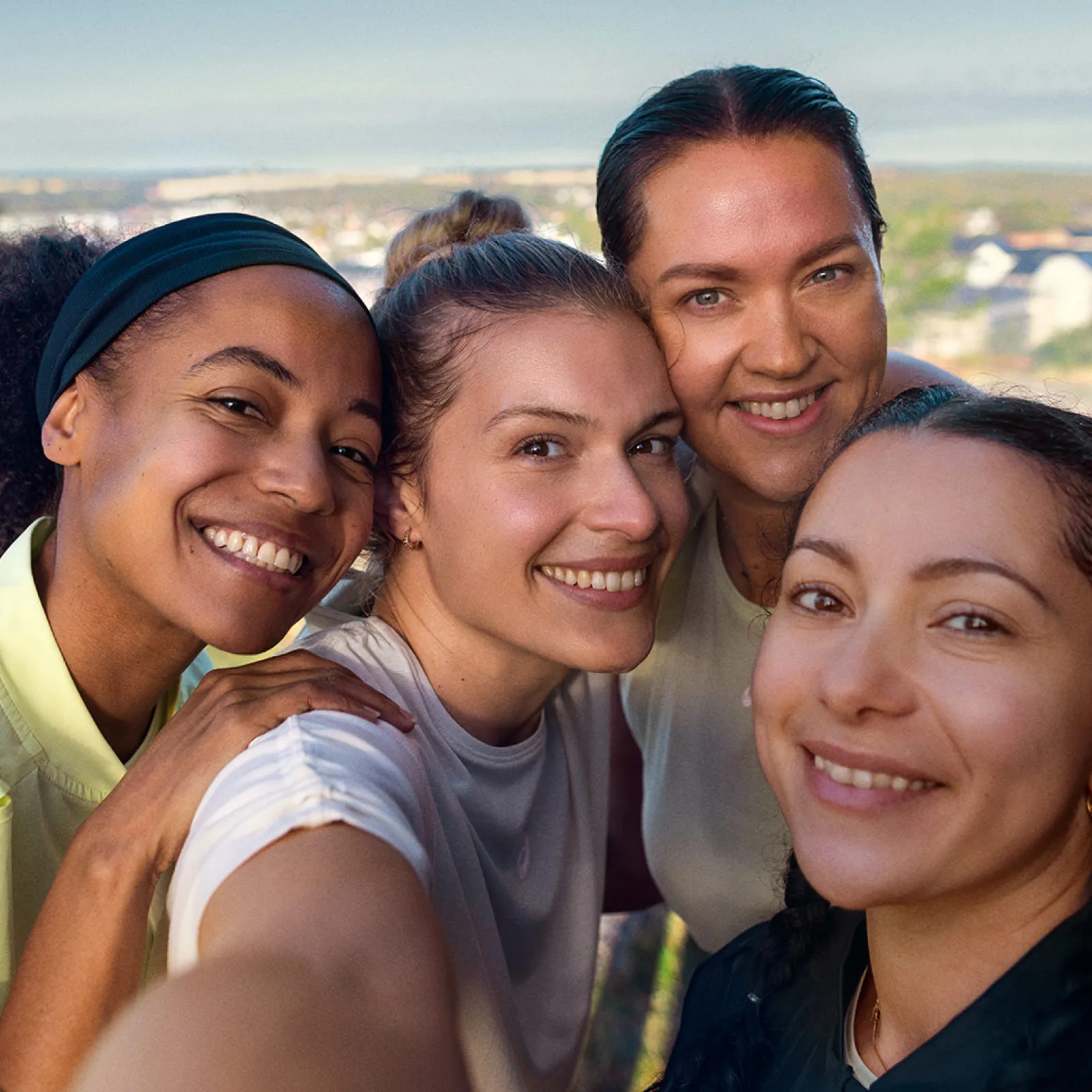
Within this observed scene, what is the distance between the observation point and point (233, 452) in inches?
65.6

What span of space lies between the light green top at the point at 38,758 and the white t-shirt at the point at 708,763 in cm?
99

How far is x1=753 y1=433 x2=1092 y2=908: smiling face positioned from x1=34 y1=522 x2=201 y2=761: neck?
3.39ft

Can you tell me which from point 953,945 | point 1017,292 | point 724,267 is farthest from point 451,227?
point 1017,292

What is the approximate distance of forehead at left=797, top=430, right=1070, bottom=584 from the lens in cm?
119

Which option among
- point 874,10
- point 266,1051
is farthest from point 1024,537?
point 874,10

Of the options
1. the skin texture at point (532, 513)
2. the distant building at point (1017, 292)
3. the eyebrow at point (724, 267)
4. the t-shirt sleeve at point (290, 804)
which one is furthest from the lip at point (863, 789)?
the distant building at point (1017, 292)

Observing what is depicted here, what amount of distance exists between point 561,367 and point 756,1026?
87 cm

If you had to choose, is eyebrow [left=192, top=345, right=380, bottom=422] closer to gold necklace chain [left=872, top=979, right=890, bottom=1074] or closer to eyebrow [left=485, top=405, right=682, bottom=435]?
eyebrow [left=485, top=405, right=682, bottom=435]

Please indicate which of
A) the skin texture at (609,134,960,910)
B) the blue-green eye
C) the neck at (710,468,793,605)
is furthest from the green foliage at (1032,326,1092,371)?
the blue-green eye

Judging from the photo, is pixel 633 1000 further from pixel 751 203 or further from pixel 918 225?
pixel 918 225

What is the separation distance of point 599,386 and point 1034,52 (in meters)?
6.09

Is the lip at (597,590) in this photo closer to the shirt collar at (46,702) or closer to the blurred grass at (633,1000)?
the shirt collar at (46,702)

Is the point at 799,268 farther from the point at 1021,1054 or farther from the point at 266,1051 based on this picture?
the point at 266,1051

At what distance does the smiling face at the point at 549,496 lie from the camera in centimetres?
168
